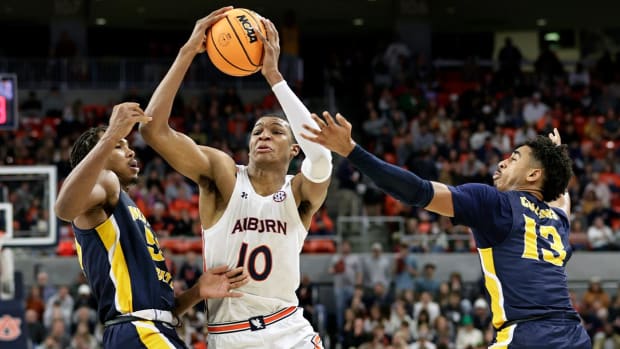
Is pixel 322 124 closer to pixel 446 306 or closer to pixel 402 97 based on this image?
pixel 446 306

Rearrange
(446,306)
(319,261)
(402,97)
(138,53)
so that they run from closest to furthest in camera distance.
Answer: (446,306), (319,261), (402,97), (138,53)

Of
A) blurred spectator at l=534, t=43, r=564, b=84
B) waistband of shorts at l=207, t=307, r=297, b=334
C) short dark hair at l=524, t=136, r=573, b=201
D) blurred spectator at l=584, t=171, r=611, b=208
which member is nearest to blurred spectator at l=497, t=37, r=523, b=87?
blurred spectator at l=534, t=43, r=564, b=84

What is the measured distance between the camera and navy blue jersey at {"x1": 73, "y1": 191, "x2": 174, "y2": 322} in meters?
5.62

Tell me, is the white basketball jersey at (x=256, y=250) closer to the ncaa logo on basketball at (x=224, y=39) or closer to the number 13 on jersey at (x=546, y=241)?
the ncaa logo on basketball at (x=224, y=39)

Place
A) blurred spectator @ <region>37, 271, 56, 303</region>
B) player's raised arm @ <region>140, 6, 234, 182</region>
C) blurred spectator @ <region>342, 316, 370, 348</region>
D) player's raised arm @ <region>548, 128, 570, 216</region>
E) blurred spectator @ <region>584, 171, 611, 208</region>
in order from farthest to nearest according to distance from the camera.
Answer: blurred spectator @ <region>584, 171, 611, 208</region> < blurred spectator @ <region>37, 271, 56, 303</region> < blurred spectator @ <region>342, 316, 370, 348</region> < player's raised arm @ <region>548, 128, 570, 216</region> < player's raised arm @ <region>140, 6, 234, 182</region>

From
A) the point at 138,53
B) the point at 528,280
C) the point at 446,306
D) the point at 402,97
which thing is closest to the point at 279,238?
the point at 528,280

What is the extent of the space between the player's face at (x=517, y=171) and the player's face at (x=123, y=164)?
2.02m

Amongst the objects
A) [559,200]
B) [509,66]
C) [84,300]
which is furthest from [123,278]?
[509,66]

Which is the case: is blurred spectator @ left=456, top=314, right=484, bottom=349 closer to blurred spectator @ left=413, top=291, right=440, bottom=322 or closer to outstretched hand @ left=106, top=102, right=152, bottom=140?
blurred spectator @ left=413, top=291, right=440, bottom=322

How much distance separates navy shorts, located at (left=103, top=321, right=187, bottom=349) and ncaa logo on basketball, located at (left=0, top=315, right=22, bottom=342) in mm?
5445

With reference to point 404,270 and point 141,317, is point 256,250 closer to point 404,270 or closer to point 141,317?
point 141,317

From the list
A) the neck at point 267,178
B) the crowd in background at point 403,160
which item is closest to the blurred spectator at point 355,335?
the crowd in background at point 403,160

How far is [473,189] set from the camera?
18.6ft

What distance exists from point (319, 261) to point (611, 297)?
175 inches
